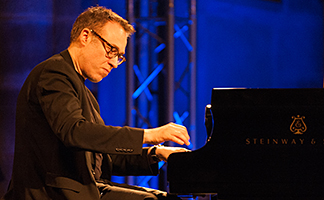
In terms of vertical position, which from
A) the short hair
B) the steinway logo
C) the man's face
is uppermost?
the short hair

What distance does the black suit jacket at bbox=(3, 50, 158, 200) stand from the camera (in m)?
1.47

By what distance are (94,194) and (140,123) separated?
2911 mm

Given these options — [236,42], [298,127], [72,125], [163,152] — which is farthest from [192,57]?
[72,125]

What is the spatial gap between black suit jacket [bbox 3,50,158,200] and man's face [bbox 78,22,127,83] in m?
0.16

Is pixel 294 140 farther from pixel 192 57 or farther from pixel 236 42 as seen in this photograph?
pixel 236 42

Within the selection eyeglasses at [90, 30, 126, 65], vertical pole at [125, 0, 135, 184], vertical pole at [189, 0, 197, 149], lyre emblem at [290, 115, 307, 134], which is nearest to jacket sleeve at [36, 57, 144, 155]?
eyeglasses at [90, 30, 126, 65]

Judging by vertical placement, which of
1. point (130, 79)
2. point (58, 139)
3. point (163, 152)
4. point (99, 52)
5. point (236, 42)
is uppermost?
point (236, 42)

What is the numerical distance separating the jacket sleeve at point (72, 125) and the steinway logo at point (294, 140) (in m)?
0.53

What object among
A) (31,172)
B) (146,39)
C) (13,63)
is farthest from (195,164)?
(13,63)

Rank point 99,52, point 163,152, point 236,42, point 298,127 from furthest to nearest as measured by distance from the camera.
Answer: point 236,42 → point 163,152 → point 99,52 → point 298,127

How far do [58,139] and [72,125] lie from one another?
22cm

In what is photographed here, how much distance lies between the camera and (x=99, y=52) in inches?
73.4

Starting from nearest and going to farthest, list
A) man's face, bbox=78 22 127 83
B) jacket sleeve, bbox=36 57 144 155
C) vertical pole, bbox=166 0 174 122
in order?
jacket sleeve, bbox=36 57 144 155, man's face, bbox=78 22 127 83, vertical pole, bbox=166 0 174 122

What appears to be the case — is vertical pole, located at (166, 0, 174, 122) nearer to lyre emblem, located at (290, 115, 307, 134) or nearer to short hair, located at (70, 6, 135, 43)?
short hair, located at (70, 6, 135, 43)
